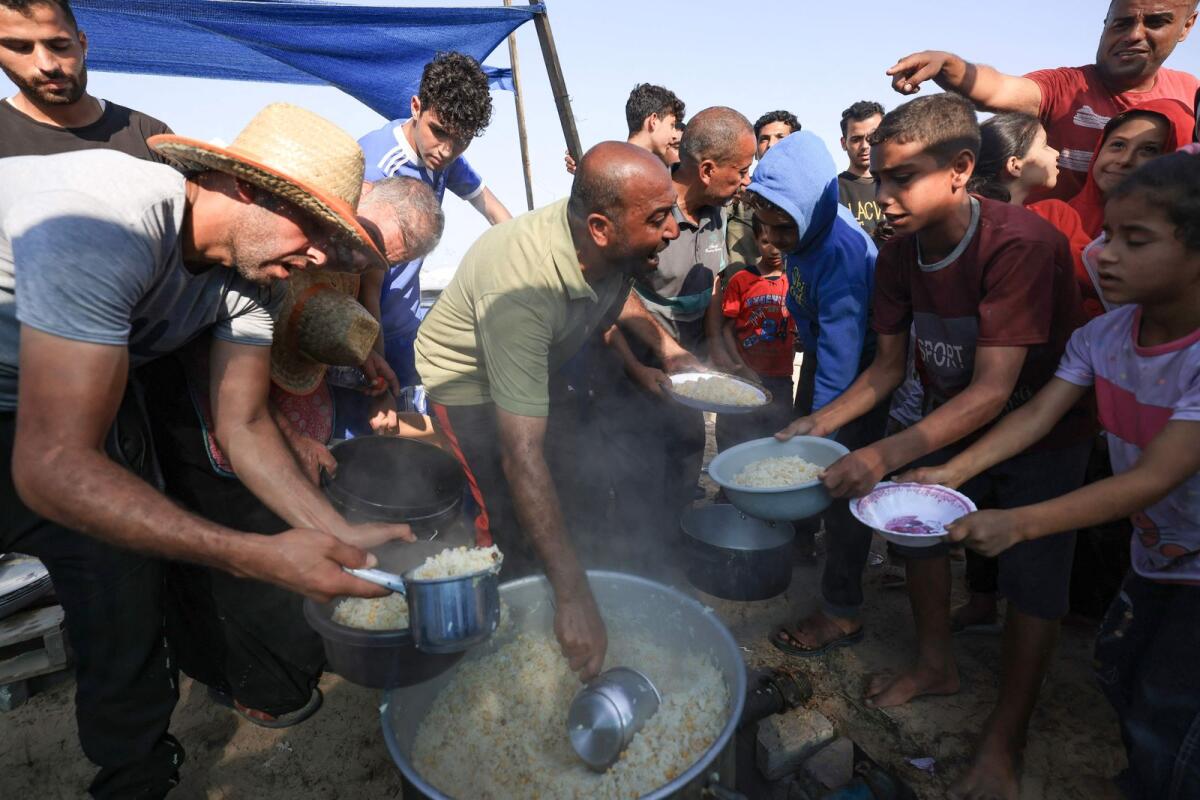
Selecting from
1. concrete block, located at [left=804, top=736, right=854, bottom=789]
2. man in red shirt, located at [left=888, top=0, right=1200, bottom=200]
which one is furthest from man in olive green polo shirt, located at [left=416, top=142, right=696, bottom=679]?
man in red shirt, located at [left=888, top=0, right=1200, bottom=200]

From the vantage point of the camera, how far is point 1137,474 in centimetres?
183

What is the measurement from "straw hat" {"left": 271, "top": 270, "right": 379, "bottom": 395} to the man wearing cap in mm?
273

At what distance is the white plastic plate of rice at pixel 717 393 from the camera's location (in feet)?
10.3

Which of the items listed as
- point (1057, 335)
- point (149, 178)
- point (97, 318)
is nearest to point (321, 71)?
point (149, 178)

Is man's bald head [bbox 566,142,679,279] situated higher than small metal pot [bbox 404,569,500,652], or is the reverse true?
man's bald head [bbox 566,142,679,279]

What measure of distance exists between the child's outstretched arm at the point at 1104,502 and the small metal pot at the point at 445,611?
1.42 metres

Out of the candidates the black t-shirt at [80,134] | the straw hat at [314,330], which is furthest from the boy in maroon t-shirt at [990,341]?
the black t-shirt at [80,134]

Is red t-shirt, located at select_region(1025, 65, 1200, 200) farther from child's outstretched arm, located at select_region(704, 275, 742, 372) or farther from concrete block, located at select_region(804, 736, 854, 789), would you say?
concrete block, located at select_region(804, 736, 854, 789)

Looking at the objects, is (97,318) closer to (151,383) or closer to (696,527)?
(151,383)

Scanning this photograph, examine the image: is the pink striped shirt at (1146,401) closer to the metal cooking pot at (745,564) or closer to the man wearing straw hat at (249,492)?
the metal cooking pot at (745,564)

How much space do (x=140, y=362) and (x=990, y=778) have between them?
345 cm

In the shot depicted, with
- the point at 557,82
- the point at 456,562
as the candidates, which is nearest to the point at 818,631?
the point at 456,562

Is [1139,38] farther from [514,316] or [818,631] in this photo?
[514,316]

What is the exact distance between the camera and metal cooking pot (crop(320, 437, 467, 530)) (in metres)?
2.50
